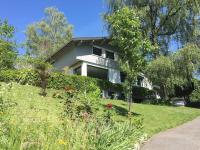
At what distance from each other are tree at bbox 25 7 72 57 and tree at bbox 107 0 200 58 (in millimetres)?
24178

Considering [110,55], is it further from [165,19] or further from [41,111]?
[41,111]

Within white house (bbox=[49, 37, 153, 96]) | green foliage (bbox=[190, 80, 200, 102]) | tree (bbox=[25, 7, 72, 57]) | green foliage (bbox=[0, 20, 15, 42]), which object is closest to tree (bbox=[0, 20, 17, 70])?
green foliage (bbox=[0, 20, 15, 42])

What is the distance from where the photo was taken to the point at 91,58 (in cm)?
3909

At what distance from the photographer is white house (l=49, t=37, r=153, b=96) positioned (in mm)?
38469

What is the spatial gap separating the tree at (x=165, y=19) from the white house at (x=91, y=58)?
378 centimetres

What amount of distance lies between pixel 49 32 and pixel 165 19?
91.8 ft

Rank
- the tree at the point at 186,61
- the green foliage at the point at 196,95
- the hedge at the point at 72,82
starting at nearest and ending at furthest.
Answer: the hedge at the point at 72,82 < the tree at the point at 186,61 < the green foliage at the point at 196,95

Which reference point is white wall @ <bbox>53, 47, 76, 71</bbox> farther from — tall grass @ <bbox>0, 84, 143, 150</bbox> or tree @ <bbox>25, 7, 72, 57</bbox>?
tall grass @ <bbox>0, 84, 143, 150</bbox>

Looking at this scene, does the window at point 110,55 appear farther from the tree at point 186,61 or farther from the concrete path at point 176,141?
the concrete path at point 176,141

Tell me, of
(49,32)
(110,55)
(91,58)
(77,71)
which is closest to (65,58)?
(77,71)

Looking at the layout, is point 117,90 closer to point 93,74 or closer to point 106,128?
point 93,74

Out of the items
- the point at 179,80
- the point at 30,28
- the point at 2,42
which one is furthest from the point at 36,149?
the point at 30,28

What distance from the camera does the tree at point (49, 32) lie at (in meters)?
61.0

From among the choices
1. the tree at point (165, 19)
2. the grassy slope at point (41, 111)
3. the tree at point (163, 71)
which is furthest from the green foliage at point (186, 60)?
the grassy slope at point (41, 111)
